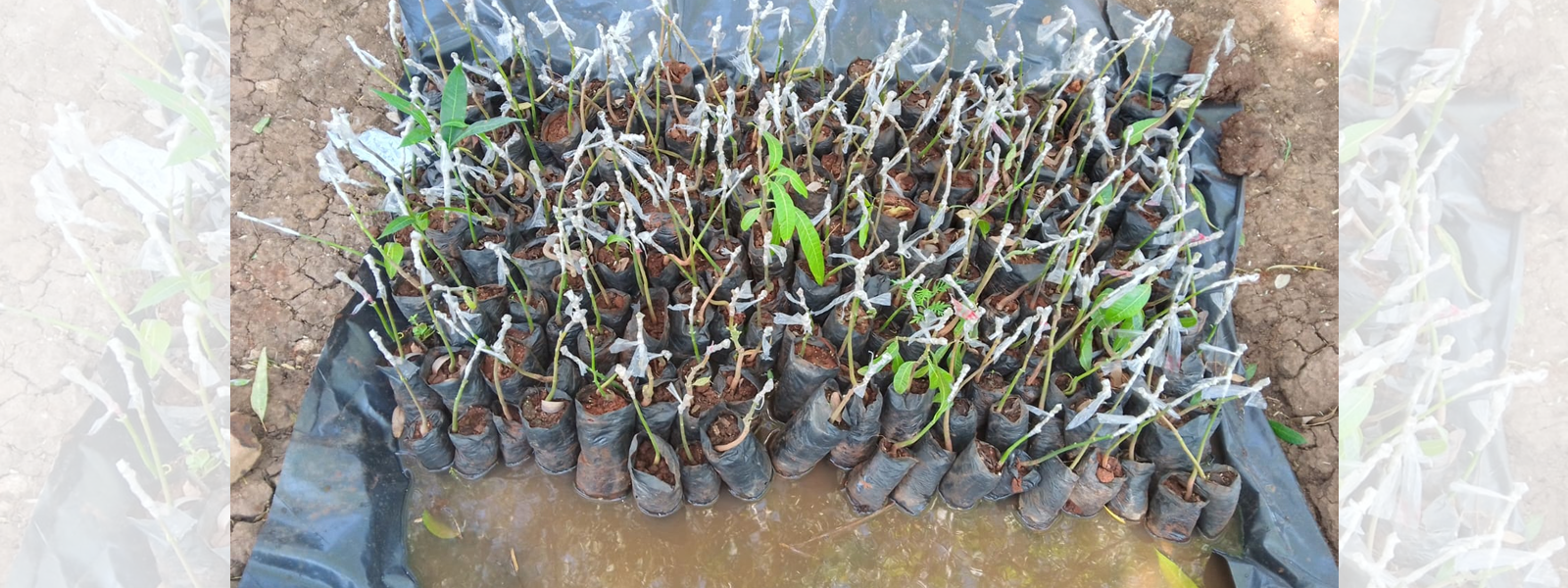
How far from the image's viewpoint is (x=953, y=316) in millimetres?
1953

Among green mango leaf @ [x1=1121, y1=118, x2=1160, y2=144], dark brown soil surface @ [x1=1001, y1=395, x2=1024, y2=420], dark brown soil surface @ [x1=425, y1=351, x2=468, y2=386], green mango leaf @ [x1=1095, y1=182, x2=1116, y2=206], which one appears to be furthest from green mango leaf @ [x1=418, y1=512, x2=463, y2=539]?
green mango leaf @ [x1=1121, y1=118, x2=1160, y2=144]

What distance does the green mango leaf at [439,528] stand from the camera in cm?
195

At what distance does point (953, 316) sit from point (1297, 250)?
1.13 metres

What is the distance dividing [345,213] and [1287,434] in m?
2.49

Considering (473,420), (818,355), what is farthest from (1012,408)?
(473,420)

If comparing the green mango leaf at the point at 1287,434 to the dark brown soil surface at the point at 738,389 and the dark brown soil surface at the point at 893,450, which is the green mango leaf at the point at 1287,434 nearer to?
the dark brown soil surface at the point at 893,450

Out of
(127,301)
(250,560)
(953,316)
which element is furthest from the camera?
(127,301)

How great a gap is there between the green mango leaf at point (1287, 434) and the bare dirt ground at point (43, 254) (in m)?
2.89

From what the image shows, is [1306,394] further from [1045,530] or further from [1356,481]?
[1045,530]

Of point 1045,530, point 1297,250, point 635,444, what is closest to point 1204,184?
point 1297,250

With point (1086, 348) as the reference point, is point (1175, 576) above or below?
below

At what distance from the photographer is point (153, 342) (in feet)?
6.25

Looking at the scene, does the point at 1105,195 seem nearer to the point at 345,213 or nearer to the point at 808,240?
the point at 808,240

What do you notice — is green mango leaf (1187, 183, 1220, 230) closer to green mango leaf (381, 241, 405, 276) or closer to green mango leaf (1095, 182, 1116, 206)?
green mango leaf (1095, 182, 1116, 206)
